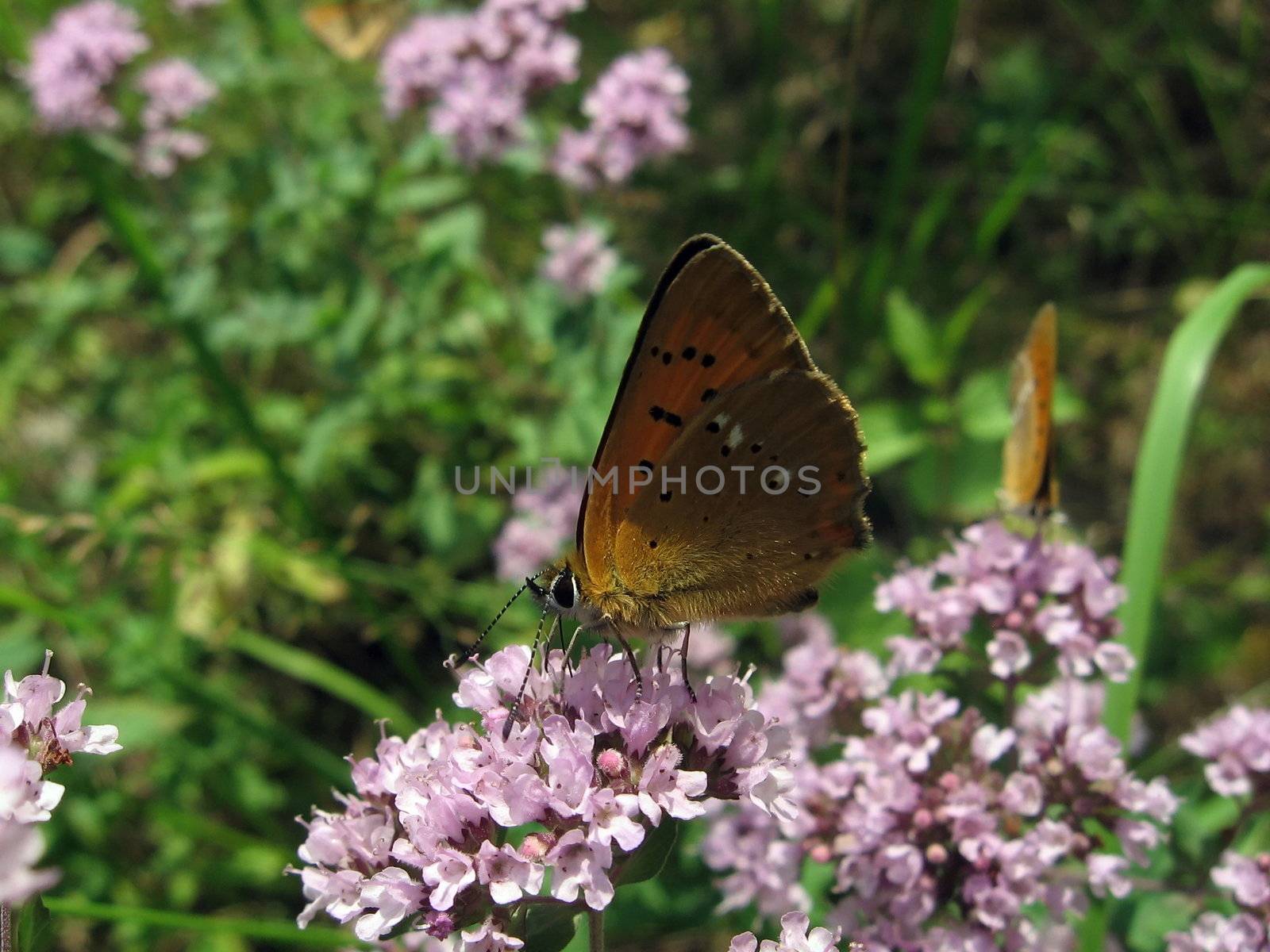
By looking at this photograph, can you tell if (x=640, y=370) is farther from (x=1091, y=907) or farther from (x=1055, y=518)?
(x=1091, y=907)

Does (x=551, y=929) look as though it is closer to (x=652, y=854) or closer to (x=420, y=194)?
(x=652, y=854)

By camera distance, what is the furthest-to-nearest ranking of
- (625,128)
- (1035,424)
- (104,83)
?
1. (104,83)
2. (625,128)
3. (1035,424)

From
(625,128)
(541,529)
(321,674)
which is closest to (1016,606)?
(541,529)

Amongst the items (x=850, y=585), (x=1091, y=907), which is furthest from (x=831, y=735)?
(x=850, y=585)

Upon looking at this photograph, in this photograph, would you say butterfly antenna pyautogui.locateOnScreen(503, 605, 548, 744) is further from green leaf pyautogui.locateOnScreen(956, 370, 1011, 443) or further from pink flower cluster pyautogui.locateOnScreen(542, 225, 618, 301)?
green leaf pyautogui.locateOnScreen(956, 370, 1011, 443)

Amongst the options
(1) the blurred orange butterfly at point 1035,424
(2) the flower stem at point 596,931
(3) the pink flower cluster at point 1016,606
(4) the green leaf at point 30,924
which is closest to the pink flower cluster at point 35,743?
(4) the green leaf at point 30,924
